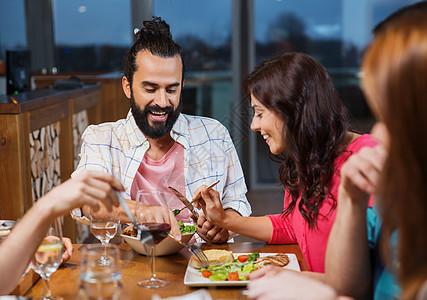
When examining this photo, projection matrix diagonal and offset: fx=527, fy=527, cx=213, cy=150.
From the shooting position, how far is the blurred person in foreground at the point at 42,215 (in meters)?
1.30

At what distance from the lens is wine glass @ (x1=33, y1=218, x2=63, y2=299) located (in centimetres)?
131

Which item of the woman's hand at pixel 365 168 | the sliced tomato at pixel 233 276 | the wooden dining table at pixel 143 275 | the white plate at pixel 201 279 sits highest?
the woman's hand at pixel 365 168

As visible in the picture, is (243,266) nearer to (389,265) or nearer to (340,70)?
(389,265)

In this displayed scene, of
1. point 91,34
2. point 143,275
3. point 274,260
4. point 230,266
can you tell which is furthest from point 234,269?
point 91,34

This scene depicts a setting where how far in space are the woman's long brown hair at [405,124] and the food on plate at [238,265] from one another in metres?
0.61

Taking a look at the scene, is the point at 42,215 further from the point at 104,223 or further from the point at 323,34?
the point at 323,34

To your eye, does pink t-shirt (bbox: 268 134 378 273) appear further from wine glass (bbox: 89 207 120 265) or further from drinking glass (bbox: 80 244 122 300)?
drinking glass (bbox: 80 244 122 300)

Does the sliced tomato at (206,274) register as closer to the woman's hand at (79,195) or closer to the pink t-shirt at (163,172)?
the woman's hand at (79,195)

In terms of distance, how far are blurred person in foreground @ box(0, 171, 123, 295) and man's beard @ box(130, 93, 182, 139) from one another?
3.30 ft

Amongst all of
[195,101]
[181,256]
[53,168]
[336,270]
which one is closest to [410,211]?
[336,270]

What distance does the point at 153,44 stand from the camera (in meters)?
2.40

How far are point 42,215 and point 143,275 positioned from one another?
383 millimetres

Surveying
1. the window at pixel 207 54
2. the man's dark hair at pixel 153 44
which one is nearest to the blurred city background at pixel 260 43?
the window at pixel 207 54

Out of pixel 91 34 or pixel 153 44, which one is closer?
pixel 153 44
